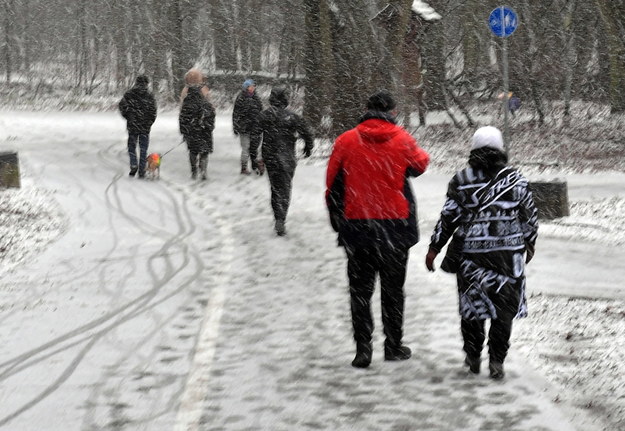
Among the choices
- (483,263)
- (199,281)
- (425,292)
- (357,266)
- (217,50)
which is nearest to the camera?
(483,263)

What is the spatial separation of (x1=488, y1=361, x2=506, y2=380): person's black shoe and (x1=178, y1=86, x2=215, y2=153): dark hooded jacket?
12882mm

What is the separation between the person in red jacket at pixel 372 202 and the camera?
7.37 meters

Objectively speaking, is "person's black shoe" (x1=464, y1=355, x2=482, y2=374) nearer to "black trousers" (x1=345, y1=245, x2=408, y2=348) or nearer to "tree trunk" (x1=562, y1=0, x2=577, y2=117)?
"black trousers" (x1=345, y1=245, x2=408, y2=348)

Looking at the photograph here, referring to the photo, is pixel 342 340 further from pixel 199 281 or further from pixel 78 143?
pixel 78 143

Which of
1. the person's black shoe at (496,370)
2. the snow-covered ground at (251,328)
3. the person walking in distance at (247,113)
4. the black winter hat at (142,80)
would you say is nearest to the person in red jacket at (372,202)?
the snow-covered ground at (251,328)

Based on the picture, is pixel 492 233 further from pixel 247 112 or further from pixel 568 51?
pixel 568 51

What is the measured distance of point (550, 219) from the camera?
1516cm

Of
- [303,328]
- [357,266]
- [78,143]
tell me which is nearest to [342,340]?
[303,328]

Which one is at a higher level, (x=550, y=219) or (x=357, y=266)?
(x=357, y=266)

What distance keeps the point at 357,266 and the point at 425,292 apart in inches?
122

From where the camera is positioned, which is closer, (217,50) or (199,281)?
(199,281)

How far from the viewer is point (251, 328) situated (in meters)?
8.98

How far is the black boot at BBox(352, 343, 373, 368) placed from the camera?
24.7 feet

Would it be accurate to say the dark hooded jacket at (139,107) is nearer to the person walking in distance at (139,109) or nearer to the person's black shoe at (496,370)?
the person walking in distance at (139,109)
